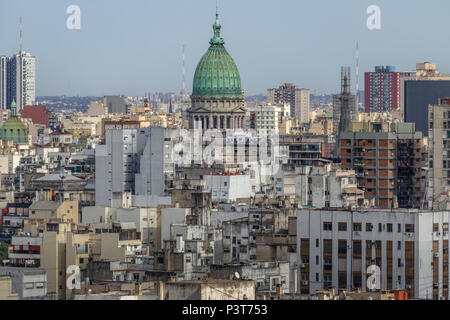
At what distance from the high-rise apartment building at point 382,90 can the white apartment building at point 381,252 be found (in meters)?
144

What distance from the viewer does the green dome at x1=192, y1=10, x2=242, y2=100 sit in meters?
123

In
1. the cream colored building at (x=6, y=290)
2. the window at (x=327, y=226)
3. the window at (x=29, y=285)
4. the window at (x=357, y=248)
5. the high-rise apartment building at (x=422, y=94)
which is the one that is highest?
the high-rise apartment building at (x=422, y=94)

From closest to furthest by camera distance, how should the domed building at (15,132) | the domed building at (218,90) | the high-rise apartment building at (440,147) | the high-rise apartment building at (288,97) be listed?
the high-rise apartment building at (440,147), the domed building at (218,90), the domed building at (15,132), the high-rise apartment building at (288,97)

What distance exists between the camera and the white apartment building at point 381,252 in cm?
3481

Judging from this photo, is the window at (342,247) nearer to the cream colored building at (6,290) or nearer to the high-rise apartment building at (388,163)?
the cream colored building at (6,290)

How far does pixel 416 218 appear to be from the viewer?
35375 mm

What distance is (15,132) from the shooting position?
14888 cm

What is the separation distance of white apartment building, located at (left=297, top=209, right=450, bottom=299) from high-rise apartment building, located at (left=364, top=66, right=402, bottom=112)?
472ft

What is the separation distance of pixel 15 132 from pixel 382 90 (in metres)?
50.5

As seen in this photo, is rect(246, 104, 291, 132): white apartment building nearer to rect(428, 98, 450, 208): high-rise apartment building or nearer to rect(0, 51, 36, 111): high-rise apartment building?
rect(0, 51, 36, 111): high-rise apartment building

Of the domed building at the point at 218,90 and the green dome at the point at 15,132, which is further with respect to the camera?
the green dome at the point at 15,132

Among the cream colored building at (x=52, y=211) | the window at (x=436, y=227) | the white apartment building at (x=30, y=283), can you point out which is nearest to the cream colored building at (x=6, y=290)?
the white apartment building at (x=30, y=283)

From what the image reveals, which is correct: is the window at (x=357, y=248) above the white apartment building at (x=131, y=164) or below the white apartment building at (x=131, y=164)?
below

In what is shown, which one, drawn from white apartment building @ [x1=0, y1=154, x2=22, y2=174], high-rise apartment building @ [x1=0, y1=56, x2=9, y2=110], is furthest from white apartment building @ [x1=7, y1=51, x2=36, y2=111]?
white apartment building @ [x1=0, y1=154, x2=22, y2=174]
